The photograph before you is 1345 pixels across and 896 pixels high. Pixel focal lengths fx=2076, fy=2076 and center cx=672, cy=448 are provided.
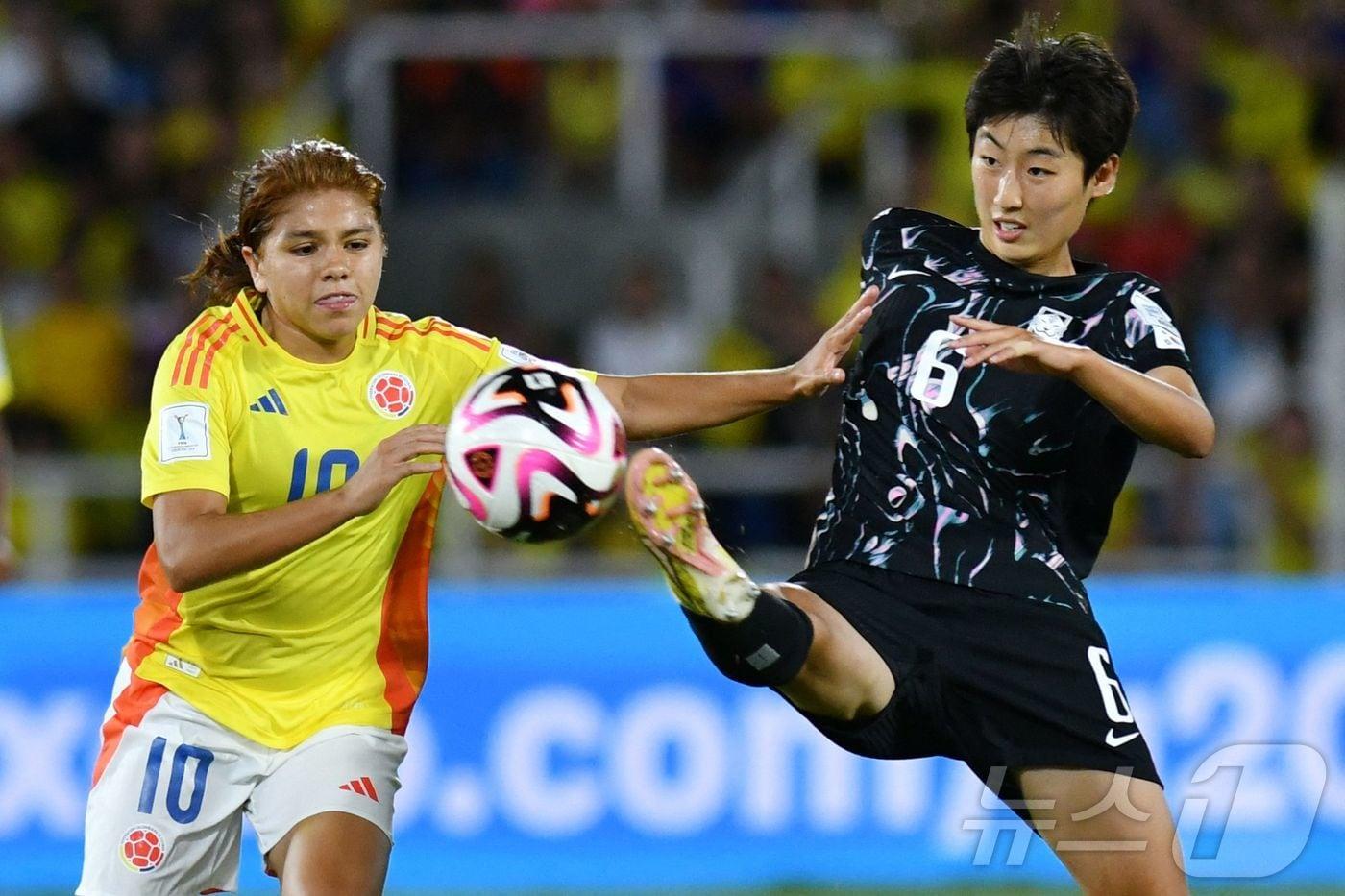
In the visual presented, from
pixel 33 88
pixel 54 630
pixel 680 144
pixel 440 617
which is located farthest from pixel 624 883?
pixel 33 88

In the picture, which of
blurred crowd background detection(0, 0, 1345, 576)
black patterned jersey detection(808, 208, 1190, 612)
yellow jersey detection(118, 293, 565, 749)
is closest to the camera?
yellow jersey detection(118, 293, 565, 749)

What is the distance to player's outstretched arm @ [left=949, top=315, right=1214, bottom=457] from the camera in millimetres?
4141

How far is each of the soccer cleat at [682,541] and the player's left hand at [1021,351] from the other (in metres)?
0.62

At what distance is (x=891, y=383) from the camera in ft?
15.5

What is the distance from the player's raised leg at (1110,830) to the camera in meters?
4.36

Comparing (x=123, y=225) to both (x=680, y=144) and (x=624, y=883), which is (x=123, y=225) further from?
(x=624, y=883)

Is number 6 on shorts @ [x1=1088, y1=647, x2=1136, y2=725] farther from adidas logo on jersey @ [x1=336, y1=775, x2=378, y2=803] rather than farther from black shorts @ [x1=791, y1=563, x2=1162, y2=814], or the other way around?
adidas logo on jersey @ [x1=336, y1=775, x2=378, y2=803]

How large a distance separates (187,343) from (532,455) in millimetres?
877

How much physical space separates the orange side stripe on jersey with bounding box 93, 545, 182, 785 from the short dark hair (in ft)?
6.78

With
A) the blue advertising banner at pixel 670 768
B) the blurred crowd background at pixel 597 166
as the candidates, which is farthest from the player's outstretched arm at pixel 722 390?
the blurred crowd background at pixel 597 166

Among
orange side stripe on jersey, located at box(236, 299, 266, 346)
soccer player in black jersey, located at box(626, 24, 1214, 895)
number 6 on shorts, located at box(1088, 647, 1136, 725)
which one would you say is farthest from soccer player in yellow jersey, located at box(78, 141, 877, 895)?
number 6 on shorts, located at box(1088, 647, 1136, 725)

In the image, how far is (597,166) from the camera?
1109 centimetres

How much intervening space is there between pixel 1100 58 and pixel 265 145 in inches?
272

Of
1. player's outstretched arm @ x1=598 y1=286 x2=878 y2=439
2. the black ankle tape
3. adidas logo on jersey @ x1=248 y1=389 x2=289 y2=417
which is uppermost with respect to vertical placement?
player's outstretched arm @ x1=598 y1=286 x2=878 y2=439
